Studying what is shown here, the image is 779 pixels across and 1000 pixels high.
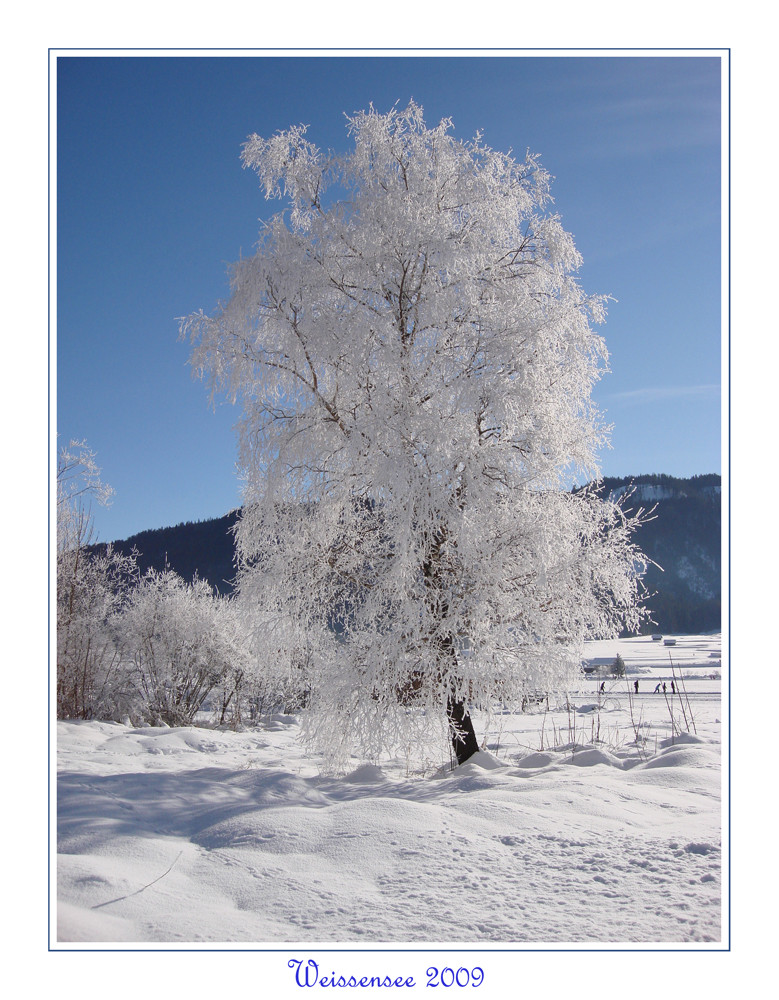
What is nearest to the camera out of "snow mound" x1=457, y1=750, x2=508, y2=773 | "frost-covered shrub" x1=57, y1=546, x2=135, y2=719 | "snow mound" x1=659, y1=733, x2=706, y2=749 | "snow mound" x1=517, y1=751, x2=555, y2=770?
"snow mound" x1=457, y1=750, x2=508, y2=773

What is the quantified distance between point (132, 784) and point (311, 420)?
3742 millimetres

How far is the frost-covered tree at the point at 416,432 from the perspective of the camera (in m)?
5.79

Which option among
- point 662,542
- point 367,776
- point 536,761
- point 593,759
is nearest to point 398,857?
point 367,776

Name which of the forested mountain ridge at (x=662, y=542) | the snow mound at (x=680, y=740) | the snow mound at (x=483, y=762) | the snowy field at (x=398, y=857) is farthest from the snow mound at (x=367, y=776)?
the snow mound at (x=680, y=740)

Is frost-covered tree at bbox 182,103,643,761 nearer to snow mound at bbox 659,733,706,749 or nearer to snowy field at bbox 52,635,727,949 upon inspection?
snowy field at bbox 52,635,727,949

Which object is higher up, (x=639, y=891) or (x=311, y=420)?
(x=311, y=420)

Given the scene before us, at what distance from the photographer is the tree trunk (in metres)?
6.26

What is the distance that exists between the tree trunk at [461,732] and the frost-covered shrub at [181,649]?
1117cm

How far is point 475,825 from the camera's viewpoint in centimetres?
396

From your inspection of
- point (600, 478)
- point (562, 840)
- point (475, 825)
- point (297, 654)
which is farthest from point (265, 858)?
point (600, 478)

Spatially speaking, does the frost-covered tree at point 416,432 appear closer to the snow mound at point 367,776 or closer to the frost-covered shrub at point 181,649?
the snow mound at point 367,776

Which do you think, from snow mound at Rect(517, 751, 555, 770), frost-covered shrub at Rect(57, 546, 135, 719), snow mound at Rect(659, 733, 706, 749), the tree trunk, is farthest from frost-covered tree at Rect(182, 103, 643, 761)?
frost-covered shrub at Rect(57, 546, 135, 719)

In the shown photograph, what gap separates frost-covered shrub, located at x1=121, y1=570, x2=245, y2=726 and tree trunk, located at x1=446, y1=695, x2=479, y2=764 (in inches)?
440

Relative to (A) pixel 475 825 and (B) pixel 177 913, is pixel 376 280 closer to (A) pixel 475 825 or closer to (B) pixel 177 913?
(A) pixel 475 825
